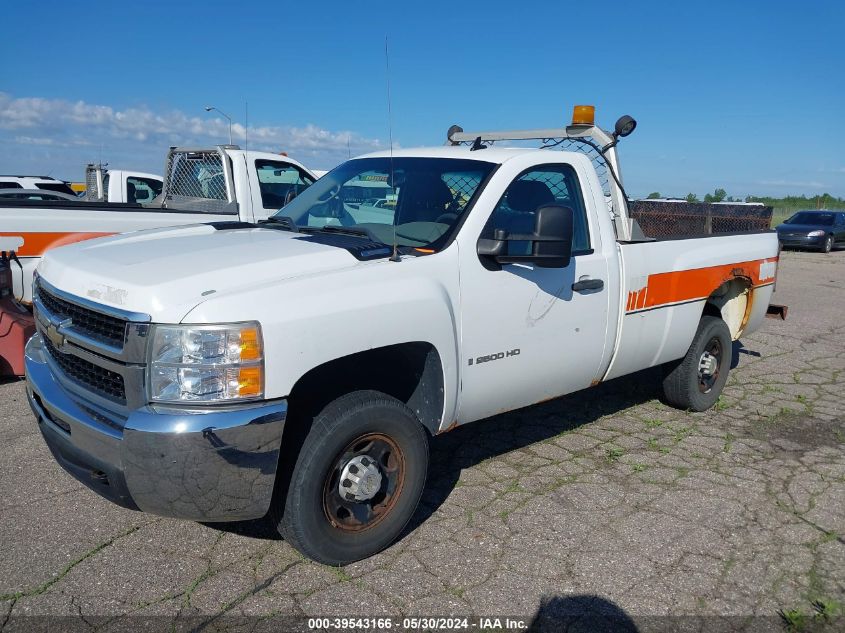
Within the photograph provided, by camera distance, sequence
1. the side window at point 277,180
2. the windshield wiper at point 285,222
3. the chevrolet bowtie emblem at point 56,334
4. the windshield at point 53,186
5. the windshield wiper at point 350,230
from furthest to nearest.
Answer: the windshield at point 53,186, the side window at point 277,180, the windshield wiper at point 285,222, the windshield wiper at point 350,230, the chevrolet bowtie emblem at point 56,334

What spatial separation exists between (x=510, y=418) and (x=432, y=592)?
8.11 feet

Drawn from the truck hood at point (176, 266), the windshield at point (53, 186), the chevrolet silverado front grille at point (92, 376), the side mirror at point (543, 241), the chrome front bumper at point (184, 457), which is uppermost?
the windshield at point (53, 186)

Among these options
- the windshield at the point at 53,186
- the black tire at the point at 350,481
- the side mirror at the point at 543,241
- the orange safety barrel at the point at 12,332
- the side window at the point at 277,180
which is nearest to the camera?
the black tire at the point at 350,481

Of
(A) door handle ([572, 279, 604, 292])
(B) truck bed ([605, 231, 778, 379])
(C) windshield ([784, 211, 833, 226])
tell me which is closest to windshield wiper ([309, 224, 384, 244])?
(A) door handle ([572, 279, 604, 292])

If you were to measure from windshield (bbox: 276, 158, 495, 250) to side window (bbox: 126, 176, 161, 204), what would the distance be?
7.85 metres

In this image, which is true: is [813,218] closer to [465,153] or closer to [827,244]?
[827,244]

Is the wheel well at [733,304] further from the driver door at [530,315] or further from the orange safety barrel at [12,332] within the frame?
the orange safety barrel at [12,332]

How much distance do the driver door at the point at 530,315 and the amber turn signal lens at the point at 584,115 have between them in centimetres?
100

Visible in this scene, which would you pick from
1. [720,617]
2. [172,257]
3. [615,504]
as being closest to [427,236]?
[172,257]

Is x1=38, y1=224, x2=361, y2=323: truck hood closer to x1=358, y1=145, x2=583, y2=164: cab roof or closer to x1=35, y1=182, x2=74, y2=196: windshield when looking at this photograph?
x1=358, y1=145, x2=583, y2=164: cab roof

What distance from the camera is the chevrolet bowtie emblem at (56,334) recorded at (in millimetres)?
3254

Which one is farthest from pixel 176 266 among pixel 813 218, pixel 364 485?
pixel 813 218

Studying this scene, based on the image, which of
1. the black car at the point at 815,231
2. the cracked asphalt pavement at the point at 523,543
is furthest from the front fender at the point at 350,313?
the black car at the point at 815,231

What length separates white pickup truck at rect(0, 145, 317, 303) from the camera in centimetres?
649
